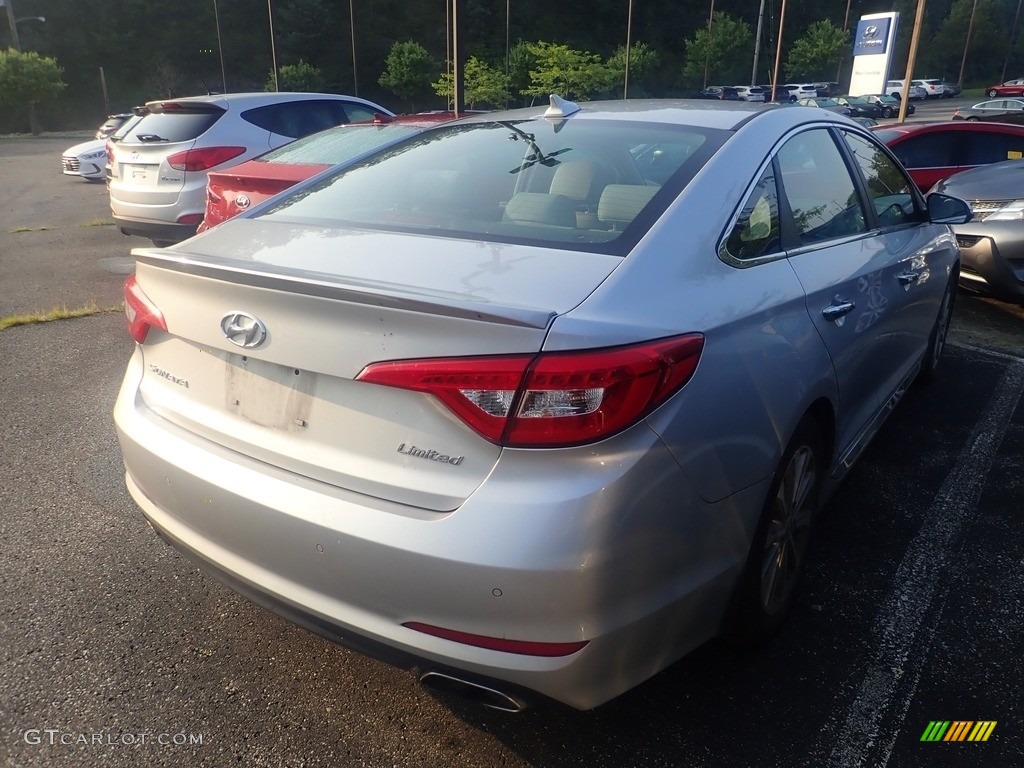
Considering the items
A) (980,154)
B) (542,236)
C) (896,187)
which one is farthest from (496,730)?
(980,154)

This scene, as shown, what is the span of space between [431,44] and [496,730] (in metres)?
78.8

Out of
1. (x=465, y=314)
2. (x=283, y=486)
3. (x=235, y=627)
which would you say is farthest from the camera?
(x=235, y=627)

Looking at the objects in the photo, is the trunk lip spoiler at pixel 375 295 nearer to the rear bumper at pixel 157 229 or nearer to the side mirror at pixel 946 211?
the side mirror at pixel 946 211

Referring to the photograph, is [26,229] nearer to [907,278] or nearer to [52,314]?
[52,314]

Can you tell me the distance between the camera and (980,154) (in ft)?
28.9

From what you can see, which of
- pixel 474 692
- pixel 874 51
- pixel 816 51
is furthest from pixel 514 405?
pixel 816 51

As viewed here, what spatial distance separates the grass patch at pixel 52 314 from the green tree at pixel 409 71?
50609 millimetres

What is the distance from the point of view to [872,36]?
42.8 m

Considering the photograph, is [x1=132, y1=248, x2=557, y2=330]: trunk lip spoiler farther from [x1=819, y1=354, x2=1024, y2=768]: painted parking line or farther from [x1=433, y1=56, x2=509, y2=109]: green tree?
[x1=433, y1=56, x2=509, y2=109]: green tree

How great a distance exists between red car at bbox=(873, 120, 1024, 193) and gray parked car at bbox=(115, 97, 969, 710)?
7.38 metres

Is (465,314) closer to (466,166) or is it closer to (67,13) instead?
(466,166)

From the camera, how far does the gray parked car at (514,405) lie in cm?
166

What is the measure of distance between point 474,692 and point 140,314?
1.39 metres

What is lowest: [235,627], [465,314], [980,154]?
[235,627]
